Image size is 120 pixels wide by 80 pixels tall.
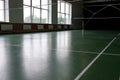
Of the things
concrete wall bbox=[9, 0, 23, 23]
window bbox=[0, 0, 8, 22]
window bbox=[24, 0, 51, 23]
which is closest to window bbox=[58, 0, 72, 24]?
window bbox=[24, 0, 51, 23]

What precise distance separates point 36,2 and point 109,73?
44.0 feet

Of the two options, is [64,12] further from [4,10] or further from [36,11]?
[4,10]

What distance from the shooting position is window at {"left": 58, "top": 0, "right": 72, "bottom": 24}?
18.1m

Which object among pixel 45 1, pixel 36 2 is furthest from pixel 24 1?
pixel 45 1

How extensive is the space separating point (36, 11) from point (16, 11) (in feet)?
10.3

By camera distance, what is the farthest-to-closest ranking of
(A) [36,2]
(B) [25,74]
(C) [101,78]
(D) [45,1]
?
(D) [45,1] < (A) [36,2] < (B) [25,74] < (C) [101,78]

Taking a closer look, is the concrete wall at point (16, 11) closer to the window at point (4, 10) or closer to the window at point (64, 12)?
the window at point (4, 10)

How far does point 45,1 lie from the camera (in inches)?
615

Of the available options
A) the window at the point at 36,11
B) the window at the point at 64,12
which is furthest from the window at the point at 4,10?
the window at the point at 64,12

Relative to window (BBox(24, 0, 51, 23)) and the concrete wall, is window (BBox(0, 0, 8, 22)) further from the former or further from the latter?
window (BBox(24, 0, 51, 23))

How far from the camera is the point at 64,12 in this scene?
19500mm

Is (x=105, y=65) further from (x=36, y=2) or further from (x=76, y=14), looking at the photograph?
(x=76, y=14)

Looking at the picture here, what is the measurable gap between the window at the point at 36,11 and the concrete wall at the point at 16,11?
31.9 inches

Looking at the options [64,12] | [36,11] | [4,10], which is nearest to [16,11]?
[4,10]
